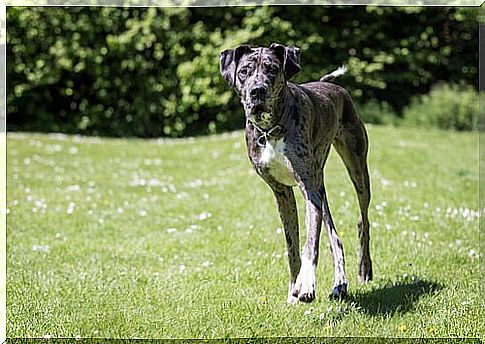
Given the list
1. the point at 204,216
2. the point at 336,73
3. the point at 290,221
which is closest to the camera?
the point at 290,221

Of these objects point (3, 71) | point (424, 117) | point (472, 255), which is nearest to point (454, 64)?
point (424, 117)

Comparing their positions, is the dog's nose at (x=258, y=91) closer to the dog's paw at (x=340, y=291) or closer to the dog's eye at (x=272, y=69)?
the dog's eye at (x=272, y=69)

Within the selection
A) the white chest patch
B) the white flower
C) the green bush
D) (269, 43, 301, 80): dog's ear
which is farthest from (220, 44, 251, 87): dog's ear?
the green bush

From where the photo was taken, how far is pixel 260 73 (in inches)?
175

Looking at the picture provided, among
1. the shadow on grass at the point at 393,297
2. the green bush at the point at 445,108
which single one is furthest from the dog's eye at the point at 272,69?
the green bush at the point at 445,108

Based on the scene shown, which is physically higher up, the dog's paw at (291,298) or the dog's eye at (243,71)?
the dog's eye at (243,71)

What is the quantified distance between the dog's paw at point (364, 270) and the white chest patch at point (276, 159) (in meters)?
1.34

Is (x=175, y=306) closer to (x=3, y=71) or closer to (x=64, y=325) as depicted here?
(x=64, y=325)

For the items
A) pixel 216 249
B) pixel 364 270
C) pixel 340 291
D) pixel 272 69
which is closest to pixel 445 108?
pixel 216 249

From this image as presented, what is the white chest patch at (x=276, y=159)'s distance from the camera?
4.71 metres

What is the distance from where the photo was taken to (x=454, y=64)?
49.1 feet

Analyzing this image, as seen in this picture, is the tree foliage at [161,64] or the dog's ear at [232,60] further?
the tree foliage at [161,64]

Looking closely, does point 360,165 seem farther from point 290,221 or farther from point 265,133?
point 265,133

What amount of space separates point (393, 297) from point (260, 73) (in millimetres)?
1962
